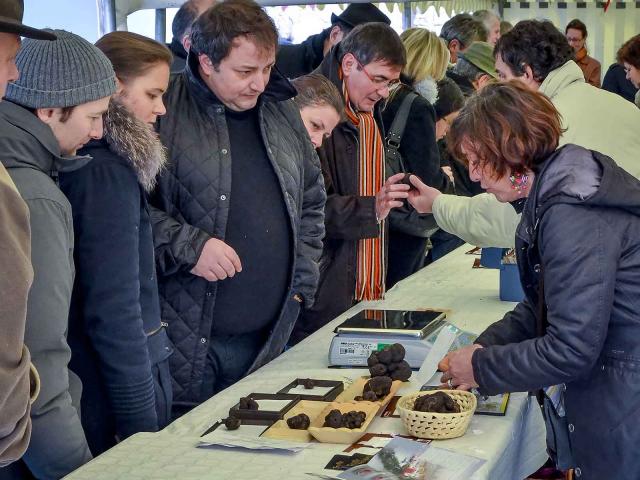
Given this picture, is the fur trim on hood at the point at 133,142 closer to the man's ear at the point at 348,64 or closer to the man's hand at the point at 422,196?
the man's hand at the point at 422,196

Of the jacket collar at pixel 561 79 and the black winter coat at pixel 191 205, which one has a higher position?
the jacket collar at pixel 561 79

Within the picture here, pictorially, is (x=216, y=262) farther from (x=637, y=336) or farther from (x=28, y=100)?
(x=637, y=336)

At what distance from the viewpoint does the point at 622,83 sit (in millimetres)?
8133

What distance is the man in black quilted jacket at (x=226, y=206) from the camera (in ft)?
8.00

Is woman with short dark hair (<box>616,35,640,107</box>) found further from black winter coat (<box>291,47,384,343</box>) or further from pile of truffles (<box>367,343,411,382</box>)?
pile of truffles (<box>367,343,411,382</box>)

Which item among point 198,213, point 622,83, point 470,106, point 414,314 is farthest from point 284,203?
point 622,83

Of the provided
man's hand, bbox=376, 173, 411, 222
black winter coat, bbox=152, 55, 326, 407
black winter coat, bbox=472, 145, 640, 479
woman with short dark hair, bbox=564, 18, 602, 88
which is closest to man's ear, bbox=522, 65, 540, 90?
man's hand, bbox=376, 173, 411, 222

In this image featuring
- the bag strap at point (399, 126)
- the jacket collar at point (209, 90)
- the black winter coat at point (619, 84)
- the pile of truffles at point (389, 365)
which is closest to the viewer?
the pile of truffles at point (389, 365)

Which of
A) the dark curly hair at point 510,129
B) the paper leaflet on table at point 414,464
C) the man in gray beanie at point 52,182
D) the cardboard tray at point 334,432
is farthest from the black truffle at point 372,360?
the man in gray beanie at point 52,182

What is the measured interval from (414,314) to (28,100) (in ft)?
4.23

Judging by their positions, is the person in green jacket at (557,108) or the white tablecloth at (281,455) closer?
the white tablecloth at (281,455)

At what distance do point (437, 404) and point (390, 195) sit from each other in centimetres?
126

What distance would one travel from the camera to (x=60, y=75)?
5.87ft

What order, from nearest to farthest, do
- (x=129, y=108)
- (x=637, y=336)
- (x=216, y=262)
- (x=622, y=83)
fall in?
1. (x=637, y=336)
2. (x=129, y=108)
3. (x=216, y=262)
4. (x=622, y=83)
